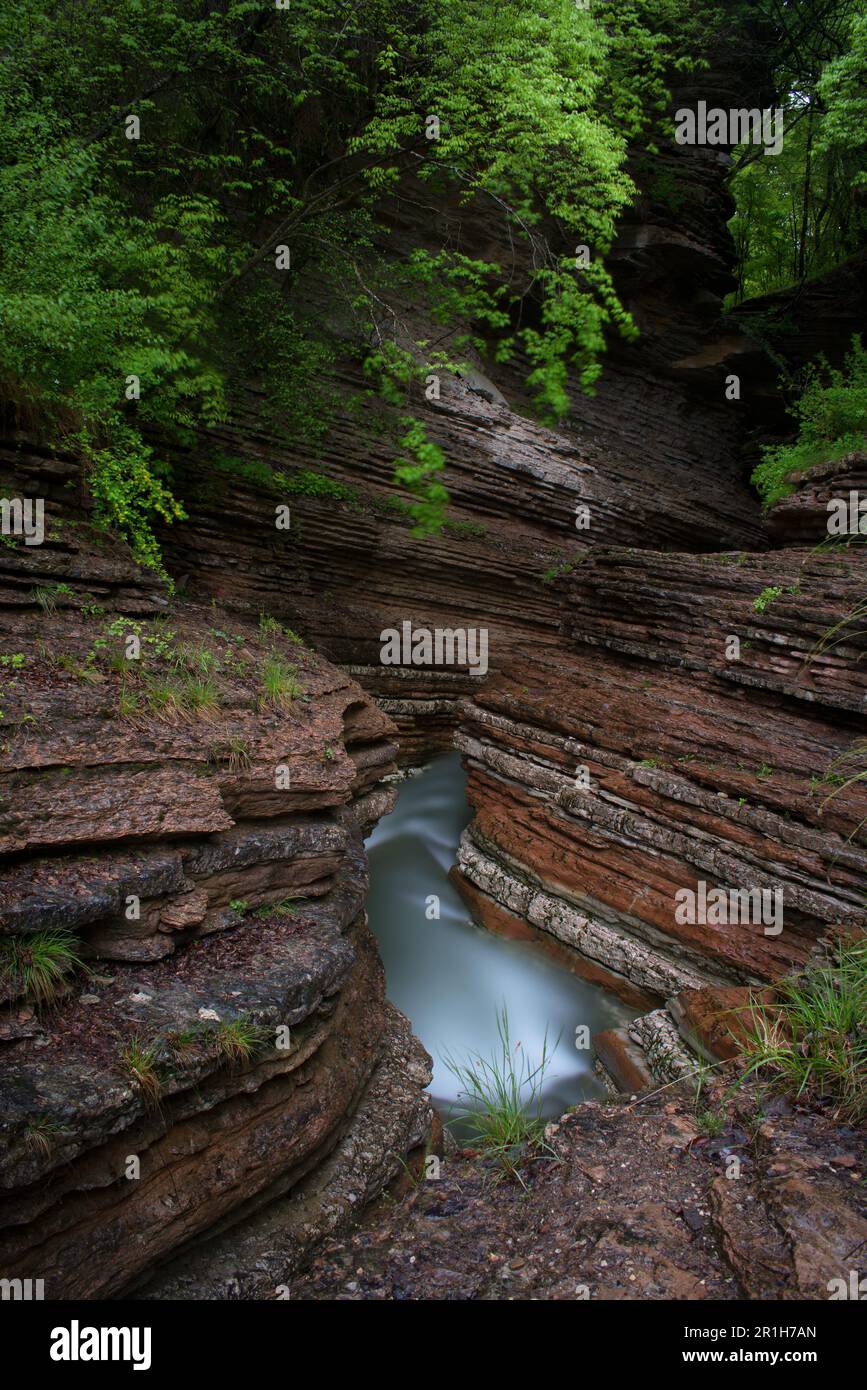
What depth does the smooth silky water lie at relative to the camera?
7.10 meters

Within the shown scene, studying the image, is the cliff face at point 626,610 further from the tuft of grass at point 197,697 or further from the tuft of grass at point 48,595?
the tuft of grass at point 197,697

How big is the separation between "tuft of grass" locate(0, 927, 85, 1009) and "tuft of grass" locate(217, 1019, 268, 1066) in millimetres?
863

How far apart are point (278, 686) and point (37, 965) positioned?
333cm

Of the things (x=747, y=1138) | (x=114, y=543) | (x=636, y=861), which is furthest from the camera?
(x=636, y=861)

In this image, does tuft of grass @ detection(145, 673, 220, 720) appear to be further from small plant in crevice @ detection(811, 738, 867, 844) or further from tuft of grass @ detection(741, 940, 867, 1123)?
small plant in crevice @ detection(811, 738, 867, 844)

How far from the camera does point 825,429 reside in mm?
11727

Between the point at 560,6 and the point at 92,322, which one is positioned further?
the point at 560,6

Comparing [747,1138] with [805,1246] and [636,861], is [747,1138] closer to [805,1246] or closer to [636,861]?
[805,1246]

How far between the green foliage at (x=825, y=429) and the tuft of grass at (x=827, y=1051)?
8457mm

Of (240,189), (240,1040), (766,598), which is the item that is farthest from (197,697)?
(240,189)

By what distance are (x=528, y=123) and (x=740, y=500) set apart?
31.8 feet

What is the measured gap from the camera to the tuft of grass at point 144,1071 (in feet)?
11.5
